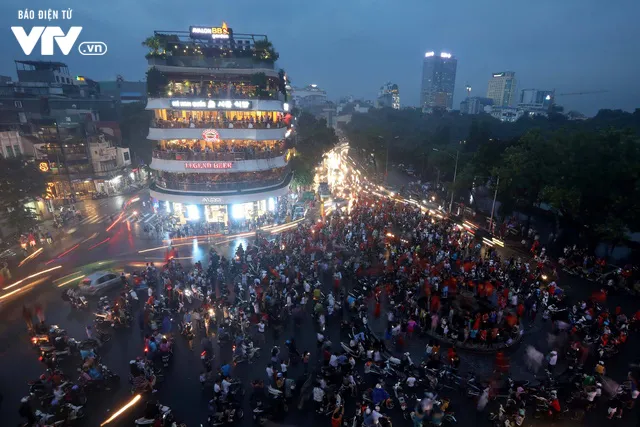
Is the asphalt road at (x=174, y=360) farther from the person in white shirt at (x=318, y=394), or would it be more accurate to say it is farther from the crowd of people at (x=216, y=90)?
the crowd of people at (x=216, y=90)

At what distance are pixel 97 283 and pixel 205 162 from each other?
15.3m

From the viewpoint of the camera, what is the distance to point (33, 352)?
1572cm

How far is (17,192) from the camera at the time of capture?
29.2 meters

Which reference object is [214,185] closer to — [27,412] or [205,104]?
[205,104]

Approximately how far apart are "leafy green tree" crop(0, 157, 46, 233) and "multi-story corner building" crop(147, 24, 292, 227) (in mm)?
10084

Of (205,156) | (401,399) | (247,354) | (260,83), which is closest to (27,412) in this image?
(247,354)

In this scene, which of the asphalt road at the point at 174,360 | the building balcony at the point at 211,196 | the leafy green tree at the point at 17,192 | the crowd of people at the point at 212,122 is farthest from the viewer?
the building balcony at the point at 211,196

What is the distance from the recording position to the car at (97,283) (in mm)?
20359

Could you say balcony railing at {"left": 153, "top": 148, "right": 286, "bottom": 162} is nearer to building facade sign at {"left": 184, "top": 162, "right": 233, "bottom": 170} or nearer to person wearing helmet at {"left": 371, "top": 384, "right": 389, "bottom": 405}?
building facade sign at {"left": 184, "top": 162, "right": 233, "bottom": 170}

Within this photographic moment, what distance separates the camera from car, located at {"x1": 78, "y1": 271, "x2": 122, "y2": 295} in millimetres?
20359

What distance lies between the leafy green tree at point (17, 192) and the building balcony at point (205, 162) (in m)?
10.4

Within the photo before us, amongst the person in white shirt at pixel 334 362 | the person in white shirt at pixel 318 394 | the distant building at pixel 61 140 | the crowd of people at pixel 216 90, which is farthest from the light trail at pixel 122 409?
the distant building at pixel 61 140

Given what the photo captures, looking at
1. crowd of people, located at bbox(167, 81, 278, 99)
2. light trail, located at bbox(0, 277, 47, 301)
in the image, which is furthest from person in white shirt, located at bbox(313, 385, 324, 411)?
crowd of people, located at bbox(167, 81, 278, 99)

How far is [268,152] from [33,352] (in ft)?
81.5
